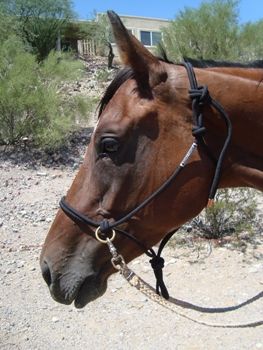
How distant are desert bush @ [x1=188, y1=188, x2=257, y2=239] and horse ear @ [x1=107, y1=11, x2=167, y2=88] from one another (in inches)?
151

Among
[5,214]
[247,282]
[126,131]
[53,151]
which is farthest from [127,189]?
[53,151]

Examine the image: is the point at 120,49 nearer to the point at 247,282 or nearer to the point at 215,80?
the point at 215,80

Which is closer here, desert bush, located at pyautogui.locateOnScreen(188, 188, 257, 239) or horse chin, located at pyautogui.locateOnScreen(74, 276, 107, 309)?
horse chin, located at pyautogui.locateOnScreen(74, 276, 107, 309)

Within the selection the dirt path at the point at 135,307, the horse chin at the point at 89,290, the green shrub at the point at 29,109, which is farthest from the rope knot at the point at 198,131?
the green shrub at the point at 29,109

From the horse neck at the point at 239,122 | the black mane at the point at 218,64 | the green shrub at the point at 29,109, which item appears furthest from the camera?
the green shrub at the point at 29,109

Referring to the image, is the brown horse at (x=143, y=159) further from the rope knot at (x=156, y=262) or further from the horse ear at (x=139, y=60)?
the rope knot at (x=156, y=262)

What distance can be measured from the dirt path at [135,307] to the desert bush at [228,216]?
1.09ft

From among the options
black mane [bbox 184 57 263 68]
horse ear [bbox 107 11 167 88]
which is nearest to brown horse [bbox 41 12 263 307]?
horse ear [bbox 107 11 167 88]

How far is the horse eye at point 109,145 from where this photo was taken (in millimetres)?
1990

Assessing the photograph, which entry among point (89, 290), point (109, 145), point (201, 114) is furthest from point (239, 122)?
point (89, 290)

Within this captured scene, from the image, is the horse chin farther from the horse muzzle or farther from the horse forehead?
the horse forehead

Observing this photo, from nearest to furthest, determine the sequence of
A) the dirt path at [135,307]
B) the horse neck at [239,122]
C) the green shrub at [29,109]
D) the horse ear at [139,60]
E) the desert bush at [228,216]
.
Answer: the horse ear at [139,60] → the horse neck at [239,122] → the dirt path at [135,307] → the desert bush at [228,216] → the green shrub at [29,109]

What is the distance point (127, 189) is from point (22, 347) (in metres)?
2.44

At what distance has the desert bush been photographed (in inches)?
230
